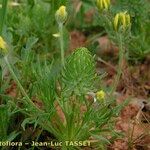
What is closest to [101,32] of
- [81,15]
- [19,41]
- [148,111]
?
[81,15]

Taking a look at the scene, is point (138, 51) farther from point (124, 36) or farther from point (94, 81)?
point (94, 81)

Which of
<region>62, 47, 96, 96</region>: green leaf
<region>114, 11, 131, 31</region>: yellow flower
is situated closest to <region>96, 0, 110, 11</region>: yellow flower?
<region>114, 11, 131, 31</region>: yellow flower

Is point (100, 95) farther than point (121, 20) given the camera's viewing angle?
No

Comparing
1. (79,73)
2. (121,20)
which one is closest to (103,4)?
(121,20)

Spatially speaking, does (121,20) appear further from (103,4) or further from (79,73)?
(79,73)

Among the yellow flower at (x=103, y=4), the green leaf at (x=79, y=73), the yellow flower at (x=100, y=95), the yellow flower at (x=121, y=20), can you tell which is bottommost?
the yellow flower at (x=100, y=95)

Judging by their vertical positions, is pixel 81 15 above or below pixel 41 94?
above


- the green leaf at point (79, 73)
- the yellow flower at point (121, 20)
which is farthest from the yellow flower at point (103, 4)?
the green leaf at point (79, 73)

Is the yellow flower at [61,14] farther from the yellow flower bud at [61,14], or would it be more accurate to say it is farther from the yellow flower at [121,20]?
the yellow flower at [121,20]
